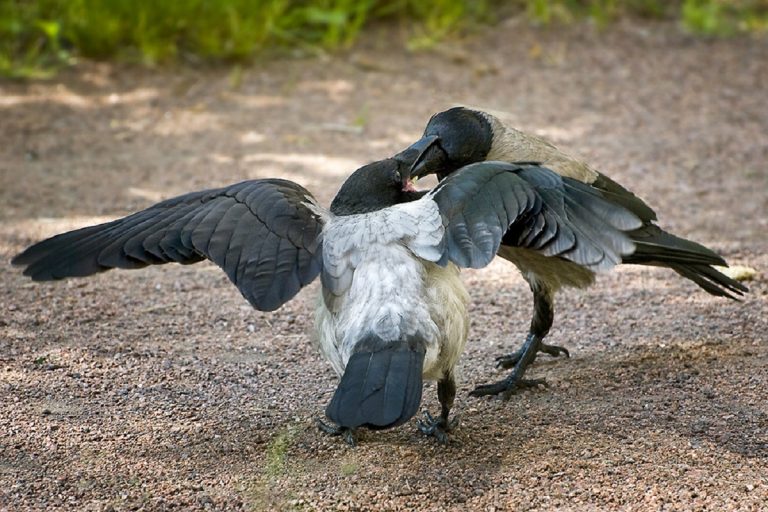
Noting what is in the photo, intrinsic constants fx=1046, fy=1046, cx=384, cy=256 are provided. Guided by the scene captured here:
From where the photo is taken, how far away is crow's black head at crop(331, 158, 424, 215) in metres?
4.05

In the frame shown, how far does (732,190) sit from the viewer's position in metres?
6.95

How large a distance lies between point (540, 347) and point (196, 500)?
1905 millimetres

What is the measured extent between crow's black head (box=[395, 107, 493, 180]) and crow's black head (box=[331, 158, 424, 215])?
60 centimetres

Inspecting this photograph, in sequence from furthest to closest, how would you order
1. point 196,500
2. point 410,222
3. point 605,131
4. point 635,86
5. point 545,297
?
point 635,86, point 605,131, point 545,297, point 410,222, point 196,500

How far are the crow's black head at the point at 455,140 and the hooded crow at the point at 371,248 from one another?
0.90 meters

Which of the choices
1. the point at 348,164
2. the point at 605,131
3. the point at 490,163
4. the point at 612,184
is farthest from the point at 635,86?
the point at 490,163

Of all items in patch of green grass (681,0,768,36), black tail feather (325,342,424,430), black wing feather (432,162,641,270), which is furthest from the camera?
patch of green grass (681,0,768,36)

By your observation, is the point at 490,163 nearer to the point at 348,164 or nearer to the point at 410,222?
the point at 410,222

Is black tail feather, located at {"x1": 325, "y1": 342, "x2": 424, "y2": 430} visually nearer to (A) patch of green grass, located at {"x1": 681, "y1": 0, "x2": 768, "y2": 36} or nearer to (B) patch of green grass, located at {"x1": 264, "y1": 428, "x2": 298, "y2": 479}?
(B) patch of green grass, located at {"x1": 264, "y1": 428, "x2": 298, "y2": 479}

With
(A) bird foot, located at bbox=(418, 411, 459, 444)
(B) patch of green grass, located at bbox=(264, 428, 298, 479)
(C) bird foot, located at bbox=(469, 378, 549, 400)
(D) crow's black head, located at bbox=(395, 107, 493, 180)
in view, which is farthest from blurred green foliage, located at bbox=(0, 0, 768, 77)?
(A) bird foot, located at bbox=(418, 411, 459, 444)

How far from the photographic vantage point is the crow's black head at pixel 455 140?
191 inches

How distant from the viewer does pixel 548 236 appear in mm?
3572

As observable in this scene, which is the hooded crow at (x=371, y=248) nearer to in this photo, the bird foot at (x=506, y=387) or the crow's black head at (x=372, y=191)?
the crow's black head at (x=372, y=191)

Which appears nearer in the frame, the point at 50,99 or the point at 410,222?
the point at 410,222
